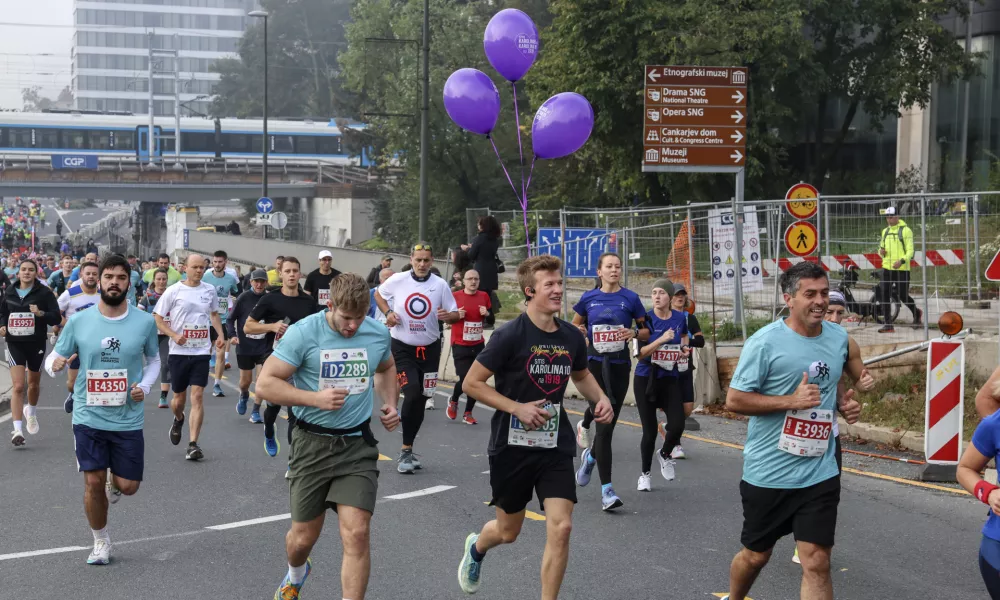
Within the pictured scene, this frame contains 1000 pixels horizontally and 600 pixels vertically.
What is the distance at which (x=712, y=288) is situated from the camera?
15.6 m

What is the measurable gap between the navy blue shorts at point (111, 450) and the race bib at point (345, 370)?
81.2 inches

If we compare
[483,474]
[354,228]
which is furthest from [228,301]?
[354,228]

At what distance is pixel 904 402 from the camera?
12.6 meters

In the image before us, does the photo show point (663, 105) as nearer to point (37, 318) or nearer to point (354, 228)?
point (37, 318)

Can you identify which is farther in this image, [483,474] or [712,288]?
[712,288]

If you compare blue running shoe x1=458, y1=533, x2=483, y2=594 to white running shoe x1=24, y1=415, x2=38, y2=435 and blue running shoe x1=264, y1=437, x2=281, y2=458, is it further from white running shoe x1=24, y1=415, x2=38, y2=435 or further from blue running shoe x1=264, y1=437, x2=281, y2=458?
white running shoe x1=24, y1=415, x2=38, y2=435

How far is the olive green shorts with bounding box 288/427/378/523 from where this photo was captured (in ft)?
19.8

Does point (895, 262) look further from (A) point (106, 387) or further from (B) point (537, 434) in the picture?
(A) point (106, 387)

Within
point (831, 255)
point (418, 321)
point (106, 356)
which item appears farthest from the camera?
point (831, 255)

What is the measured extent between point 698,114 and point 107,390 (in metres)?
13.5

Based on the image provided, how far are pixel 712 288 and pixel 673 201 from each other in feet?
53.6

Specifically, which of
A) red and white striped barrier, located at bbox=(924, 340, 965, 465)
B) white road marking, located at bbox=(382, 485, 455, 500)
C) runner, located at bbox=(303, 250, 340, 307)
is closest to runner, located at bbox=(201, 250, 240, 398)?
runner, located at bbox=(303, 250, 340, 307)

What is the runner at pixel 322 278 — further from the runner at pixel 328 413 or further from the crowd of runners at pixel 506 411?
the runner at pixel 328 413

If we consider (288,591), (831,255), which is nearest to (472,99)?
(831,255)
